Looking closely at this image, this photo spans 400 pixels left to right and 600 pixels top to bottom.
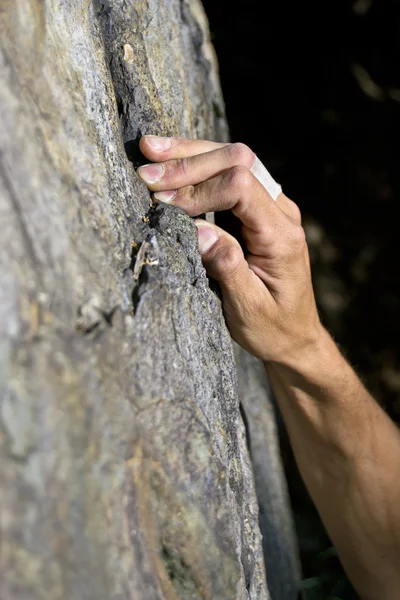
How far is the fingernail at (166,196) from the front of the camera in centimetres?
120

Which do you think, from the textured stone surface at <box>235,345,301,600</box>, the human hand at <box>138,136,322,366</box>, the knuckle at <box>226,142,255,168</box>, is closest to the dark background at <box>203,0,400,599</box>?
the textured stone surface at <box>235,345,301,600</box>

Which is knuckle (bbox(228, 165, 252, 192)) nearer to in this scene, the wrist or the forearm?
the wrist

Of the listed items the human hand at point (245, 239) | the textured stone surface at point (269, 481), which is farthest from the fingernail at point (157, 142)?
the textured stone surface at point (269, 481)

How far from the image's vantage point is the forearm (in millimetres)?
1753

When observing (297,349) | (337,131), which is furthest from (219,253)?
(337,131)

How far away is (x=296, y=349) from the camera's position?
1.61 m

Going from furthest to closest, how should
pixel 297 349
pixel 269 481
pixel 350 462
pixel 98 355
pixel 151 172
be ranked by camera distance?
pixel 269 481, pixel 350 462, pixel 297 349, pixel 151 172, pixel 98 355

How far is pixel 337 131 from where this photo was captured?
3.25 meters

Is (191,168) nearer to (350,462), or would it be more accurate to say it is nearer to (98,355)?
(98,355)

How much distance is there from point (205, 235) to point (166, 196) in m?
0.11

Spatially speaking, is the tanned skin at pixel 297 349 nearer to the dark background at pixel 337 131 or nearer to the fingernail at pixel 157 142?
the fingernail at pixel 157 142

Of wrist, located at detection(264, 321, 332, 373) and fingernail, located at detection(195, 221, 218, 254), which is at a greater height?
fingernail, located at detection(195, 221, 218, 254)

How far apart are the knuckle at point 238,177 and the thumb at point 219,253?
94mm

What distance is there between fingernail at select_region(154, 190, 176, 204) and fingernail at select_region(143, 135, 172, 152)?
0.08 m
